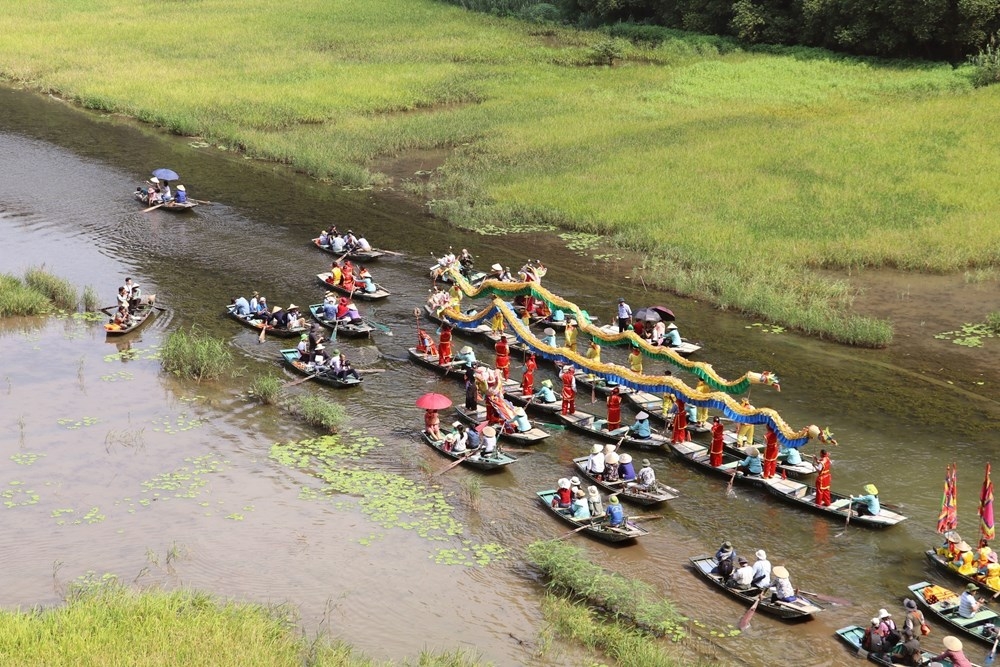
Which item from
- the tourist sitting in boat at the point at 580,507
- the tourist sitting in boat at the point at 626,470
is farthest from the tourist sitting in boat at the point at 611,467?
the tourist sitting in boat at the point at 580,507

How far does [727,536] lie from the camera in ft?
73.3

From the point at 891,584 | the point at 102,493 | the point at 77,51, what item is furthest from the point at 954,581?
the point at 77,51

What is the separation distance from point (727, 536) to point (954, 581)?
4305mm

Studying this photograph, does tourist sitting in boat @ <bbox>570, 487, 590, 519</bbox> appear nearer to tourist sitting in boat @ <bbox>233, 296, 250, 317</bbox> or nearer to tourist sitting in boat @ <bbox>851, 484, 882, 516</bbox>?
tourist sitting in boat @ <bbox>851, 484, 882, 516</bbox>

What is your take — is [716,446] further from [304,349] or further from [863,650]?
[304,349]

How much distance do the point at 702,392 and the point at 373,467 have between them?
796 centimetres

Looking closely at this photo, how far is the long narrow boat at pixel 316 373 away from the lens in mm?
29047

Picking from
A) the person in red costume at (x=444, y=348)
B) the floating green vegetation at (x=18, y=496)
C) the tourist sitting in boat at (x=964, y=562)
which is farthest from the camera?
the person in red costume at (x=444, y=348)

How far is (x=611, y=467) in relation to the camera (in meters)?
23.8

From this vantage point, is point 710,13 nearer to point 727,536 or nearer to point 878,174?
point 878,174

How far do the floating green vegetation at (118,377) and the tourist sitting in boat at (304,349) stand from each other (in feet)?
14.7

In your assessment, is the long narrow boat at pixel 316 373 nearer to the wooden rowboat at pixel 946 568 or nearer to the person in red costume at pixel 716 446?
the person in red costume at pixel 716 446

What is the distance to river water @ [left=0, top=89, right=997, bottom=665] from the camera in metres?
19.6

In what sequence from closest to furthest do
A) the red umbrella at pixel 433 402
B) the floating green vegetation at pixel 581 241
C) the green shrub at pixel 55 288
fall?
the red umbrella at pixel 433 402
the green shrub at pixel 55 288
the floating green vegetation at pixel 581 241
